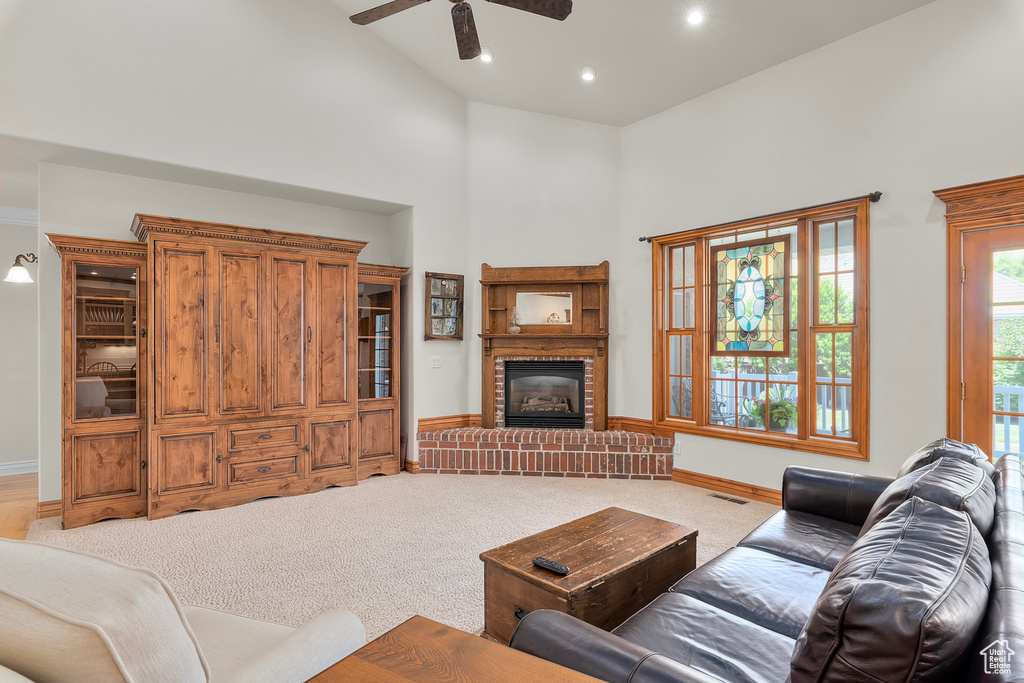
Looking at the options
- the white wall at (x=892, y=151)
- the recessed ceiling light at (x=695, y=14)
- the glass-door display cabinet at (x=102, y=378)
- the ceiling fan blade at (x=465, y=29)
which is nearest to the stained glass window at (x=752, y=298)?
the white wall at (x=892, y=151)

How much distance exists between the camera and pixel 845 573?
3.34ft

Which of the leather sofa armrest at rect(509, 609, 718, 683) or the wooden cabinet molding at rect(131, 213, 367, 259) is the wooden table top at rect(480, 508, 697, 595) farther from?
the wooden cabinet molding at rect(131, 213, 367, 259)

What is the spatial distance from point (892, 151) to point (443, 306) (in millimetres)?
3957

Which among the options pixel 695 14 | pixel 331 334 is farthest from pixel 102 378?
pixel 695 14

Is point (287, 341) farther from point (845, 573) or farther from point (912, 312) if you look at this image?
point (912, 312)

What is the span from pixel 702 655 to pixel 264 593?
87.8 inches

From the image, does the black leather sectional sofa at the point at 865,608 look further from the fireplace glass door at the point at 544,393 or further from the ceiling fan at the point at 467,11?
the fireplace glass door at the point at 544,393

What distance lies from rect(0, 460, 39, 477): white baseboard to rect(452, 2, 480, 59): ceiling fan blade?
5644 mm

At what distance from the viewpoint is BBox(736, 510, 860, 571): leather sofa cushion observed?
2.10 metres

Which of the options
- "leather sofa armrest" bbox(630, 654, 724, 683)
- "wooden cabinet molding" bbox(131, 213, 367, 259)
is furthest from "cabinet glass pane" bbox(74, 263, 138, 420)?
"leather sofa armrest" bbox(630, 654, 724, 683)

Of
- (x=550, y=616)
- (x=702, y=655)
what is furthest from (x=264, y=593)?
(x=702, y=655)

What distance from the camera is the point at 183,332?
12.9ft

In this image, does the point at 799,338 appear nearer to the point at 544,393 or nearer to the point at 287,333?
the point at 544,393

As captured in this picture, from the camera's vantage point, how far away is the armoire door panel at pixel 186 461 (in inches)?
152
